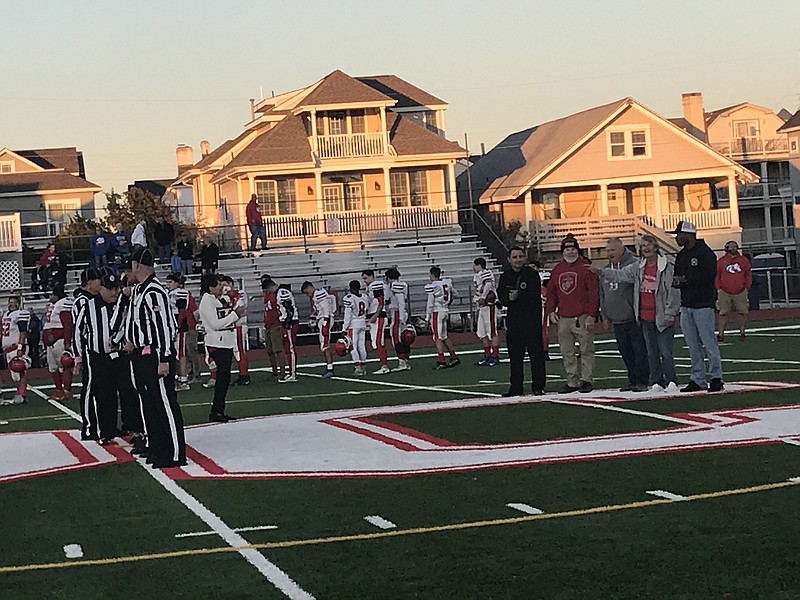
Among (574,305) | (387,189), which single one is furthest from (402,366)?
(387,189)

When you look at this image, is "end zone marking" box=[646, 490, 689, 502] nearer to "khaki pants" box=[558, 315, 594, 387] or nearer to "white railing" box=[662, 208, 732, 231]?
"khaki pants" box=[558, 315, 594, 387]

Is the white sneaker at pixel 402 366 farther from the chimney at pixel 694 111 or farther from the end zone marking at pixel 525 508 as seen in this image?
the chimney at pixel 694 111

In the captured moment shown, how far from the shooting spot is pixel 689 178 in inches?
2255

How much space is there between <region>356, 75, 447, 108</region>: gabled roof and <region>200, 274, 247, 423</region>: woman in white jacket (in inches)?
1703

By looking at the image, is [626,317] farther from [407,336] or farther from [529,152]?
[529,152]

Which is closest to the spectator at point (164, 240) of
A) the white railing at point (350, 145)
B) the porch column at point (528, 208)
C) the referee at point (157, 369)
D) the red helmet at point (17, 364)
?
the white railing at point (350, 145)

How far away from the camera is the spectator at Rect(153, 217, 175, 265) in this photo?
140ft

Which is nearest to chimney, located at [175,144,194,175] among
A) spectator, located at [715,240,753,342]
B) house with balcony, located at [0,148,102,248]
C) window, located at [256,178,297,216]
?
house with balcony, located at [0,148,102,248]

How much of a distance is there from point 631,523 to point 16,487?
17.8 feet

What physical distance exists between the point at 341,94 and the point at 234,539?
45447 mm

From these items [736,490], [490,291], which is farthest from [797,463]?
[490,291]

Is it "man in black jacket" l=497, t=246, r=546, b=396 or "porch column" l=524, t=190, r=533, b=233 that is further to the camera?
"porch column" l=524, t=190, r=533, b=233

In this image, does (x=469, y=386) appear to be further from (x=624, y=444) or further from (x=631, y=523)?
(x=631, y=523)

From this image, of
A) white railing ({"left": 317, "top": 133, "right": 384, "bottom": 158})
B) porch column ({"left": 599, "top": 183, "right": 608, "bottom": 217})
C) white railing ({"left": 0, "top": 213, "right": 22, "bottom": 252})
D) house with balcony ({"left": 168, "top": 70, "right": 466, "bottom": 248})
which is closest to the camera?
white railing ({"left": 0, "top": 213, "right": 22, "bottom": 252})
